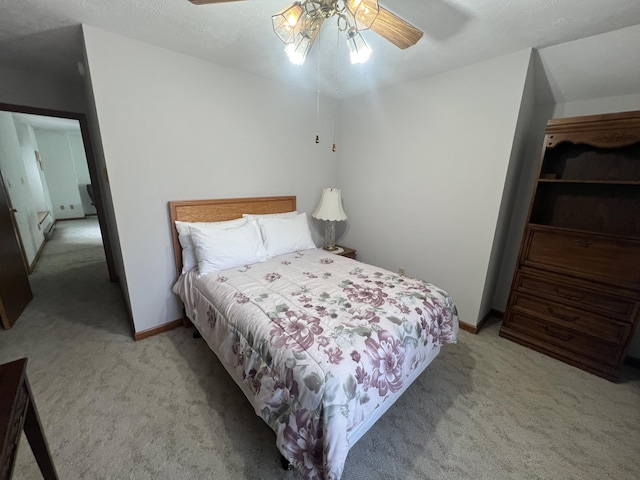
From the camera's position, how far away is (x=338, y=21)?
1291 mm

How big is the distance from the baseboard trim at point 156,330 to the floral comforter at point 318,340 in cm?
52

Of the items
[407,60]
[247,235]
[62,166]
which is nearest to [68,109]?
[247,235]

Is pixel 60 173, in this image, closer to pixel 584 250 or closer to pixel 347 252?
pixel 347 252

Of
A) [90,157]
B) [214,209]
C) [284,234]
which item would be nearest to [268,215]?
[284,234]

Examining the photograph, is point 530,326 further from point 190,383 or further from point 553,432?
point 190,383

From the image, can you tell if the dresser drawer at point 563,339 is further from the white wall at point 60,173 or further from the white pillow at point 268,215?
the white wall at point 60,173

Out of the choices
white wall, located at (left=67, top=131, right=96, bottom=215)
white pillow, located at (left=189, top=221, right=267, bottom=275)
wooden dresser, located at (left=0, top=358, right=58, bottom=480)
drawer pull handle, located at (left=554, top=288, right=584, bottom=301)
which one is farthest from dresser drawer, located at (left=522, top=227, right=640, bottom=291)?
white wall, located at (left=67, top=131, right=96, bottom=215)

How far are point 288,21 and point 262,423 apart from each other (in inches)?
85.5

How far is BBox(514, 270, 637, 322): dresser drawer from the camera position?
1.83 metres

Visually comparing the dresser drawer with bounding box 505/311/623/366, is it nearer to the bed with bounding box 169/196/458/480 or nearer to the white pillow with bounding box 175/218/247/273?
the bed with bounding box 169/196/458/480

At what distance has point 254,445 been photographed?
1.40 metres

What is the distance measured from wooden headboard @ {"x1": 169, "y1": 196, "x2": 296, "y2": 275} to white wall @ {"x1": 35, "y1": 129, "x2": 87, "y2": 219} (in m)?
7.34

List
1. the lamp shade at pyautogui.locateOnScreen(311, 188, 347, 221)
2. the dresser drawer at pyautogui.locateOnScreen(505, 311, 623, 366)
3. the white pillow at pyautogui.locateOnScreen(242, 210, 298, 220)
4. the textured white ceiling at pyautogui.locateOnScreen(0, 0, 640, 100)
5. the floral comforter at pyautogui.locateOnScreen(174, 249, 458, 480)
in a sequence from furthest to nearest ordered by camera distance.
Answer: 1. the lamp shade at pyautogui.locateOnScreen(311, 188, 347, 221)
2. the white pillow at pyautogui.locateOnScreen(242, 210, 298, 220)
3. the dresser drawer at pyautogui.locateOnScreen(505, 311, 623, 366)
4. the textured white ceiling at pyautogui.locateOnScreen(0, 0, 640, 100)
5. the floral comforter at pyautogui.locateOnScreen(174, 249, 458, 480)

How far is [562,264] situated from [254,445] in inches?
101
